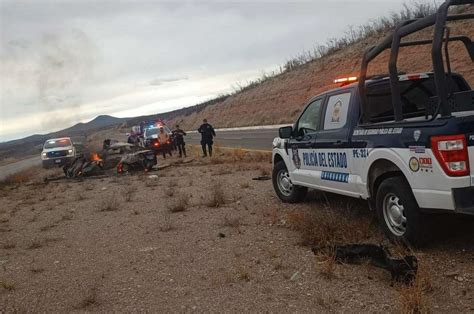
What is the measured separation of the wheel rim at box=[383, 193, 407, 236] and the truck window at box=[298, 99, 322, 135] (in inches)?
79.4

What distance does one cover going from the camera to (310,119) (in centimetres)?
749

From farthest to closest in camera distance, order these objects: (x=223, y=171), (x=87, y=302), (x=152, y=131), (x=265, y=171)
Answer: (x=152, y=131), (x=223, y=171), (x=265, y=171), (x=87, y=302)

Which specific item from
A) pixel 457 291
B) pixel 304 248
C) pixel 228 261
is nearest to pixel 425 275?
pixel 457 291

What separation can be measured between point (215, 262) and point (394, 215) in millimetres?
2065

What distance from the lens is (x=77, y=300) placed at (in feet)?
15.8

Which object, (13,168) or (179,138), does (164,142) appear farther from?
(13,168)

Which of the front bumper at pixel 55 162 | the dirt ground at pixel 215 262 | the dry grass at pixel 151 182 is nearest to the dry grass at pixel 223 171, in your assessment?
the dry grass at pixel 151 182

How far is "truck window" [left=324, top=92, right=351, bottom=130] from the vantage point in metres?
6.33

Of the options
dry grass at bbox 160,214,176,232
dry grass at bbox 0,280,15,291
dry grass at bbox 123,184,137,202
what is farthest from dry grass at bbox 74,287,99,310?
dry grass at bbox 123,184,137,202

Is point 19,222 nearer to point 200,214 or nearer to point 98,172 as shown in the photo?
point 200,214

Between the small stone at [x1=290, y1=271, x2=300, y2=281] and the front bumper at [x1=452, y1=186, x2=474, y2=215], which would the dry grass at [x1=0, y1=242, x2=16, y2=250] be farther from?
the front bumper at [x1=452, y1=186, x2=474, y2=215]

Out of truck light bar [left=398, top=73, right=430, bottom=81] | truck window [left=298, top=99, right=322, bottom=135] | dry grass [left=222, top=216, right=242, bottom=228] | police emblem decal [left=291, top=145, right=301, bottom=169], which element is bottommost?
dry grass [left=222, top=216, right=242, bottom=228]

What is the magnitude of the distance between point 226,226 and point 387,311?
358cm

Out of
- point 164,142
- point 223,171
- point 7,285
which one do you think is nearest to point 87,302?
point 7,285
